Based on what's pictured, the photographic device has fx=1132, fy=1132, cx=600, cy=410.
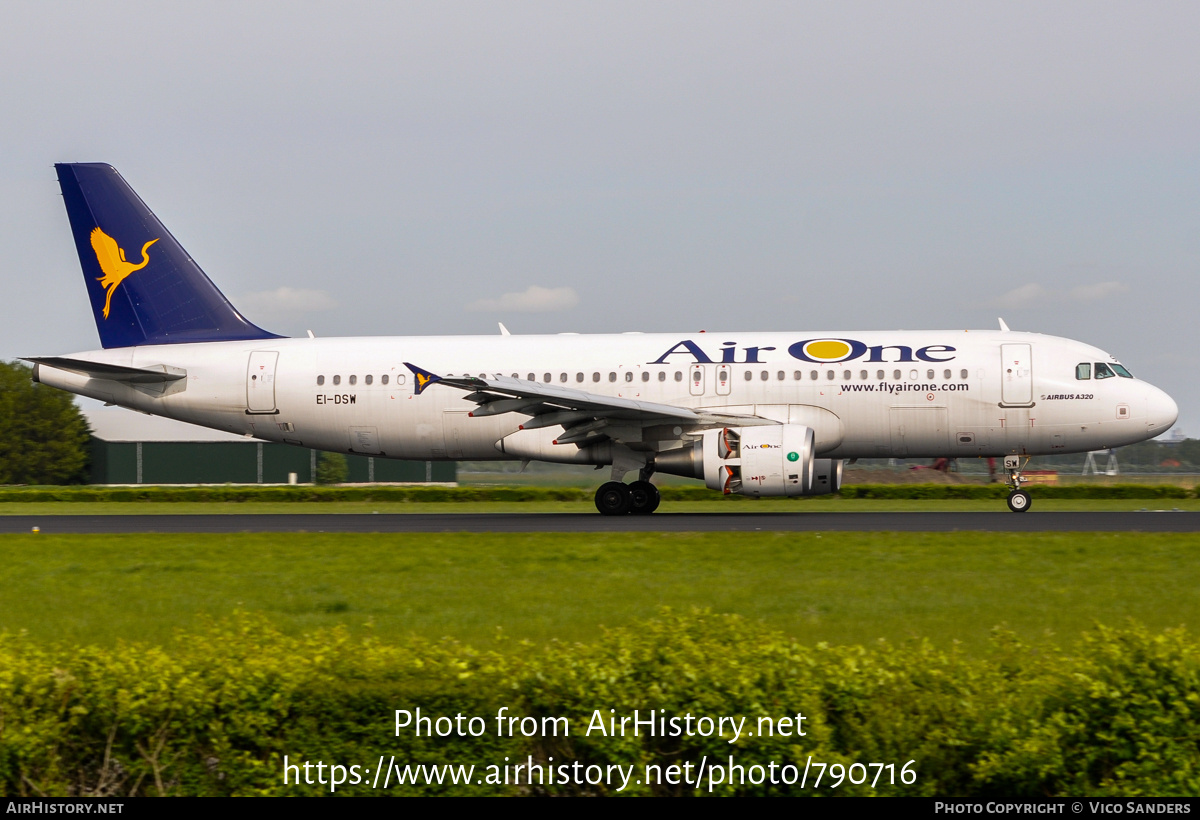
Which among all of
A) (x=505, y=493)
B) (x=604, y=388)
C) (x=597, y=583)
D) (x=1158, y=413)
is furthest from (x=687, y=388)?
(x=505, y=493)

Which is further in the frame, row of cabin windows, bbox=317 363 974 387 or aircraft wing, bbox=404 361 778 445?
row of cabin windows, bbox=317 363 974 387

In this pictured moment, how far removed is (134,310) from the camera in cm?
2822

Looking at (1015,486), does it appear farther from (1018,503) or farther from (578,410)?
(578,410)

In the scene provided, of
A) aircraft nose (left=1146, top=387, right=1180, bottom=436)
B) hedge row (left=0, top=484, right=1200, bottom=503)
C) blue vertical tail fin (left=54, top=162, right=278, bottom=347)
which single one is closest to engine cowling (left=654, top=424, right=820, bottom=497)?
aircraft nose (left=1146, top=387, right=1180, bottom=436)

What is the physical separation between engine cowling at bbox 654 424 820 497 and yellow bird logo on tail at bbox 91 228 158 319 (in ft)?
49.1

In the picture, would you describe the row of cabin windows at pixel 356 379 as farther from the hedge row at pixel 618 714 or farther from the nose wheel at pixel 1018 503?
the hedge row at pixel 618 714

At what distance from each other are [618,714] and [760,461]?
17.5 meters

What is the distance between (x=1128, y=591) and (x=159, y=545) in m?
14.2

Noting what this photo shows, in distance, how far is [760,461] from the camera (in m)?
22.8

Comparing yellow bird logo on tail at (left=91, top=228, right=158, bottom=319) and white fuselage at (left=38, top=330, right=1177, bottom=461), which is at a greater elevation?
yellow bird logo on tail at (left=91, top=228, right=158, bottom=319)

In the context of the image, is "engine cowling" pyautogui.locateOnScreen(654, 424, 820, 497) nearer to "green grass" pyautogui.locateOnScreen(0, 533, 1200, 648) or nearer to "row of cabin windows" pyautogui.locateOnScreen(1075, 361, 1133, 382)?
"green grass" pyautogui.locateOnScreen(0, 533, 1200, 648)

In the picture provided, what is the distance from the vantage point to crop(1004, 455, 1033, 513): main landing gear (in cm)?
2478

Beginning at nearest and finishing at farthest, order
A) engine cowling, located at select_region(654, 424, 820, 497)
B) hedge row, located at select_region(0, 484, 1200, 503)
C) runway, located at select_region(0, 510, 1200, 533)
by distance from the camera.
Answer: runway, located at select_region(0, 510, 1200, 533) < engine cowling, located at select_region(654, 424, 820, 497) < hedge row, located at select_region(0, 484, 1200, 503)

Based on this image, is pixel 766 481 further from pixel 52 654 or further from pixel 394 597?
pixel 52 654
